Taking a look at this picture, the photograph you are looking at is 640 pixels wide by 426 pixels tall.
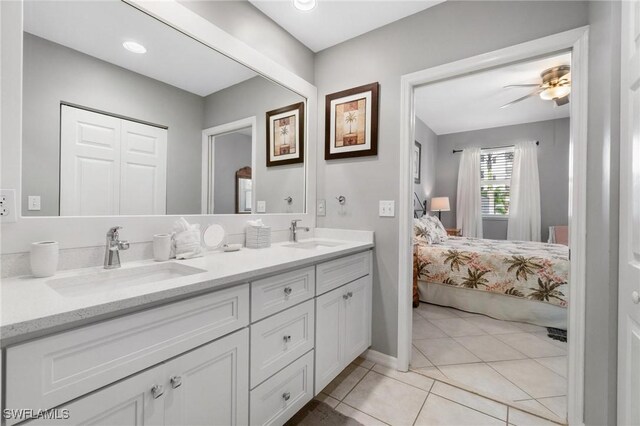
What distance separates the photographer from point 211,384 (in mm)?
1018

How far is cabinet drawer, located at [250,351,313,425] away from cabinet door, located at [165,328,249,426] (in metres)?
0.07

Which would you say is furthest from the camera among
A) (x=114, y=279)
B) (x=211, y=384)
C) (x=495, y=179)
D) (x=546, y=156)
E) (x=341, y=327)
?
(x=495, y=179)

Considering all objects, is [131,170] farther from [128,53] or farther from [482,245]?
[482,245]

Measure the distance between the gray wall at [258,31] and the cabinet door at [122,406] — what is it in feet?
5.80

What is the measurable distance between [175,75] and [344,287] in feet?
5.11

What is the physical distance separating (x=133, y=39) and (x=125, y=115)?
369 millimetres

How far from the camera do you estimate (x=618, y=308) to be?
117 cm

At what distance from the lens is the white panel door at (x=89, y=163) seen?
1153 millimetres


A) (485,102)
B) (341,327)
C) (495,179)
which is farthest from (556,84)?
(341,327)

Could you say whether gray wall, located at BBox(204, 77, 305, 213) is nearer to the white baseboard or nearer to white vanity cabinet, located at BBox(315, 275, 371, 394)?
white vanity cabinet, located at BBox(315, 275, 371, 394)

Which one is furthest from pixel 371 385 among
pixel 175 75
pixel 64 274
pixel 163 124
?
pixel 175 75

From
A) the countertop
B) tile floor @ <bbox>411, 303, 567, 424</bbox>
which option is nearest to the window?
tile floor @ <bbox>411, 303, 567, 424</bbox>

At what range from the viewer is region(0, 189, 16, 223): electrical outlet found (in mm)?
981

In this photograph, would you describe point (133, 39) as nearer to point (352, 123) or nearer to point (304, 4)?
point (304, 4)
